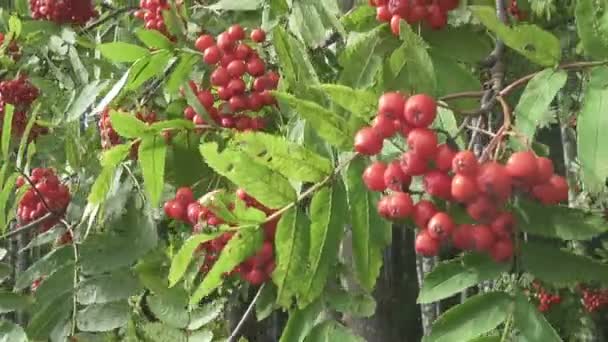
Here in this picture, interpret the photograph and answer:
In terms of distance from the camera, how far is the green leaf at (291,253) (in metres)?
1.23

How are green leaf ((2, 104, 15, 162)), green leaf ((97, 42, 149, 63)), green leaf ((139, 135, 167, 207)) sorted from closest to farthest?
green leaf ((139, 135, 167, 207)) → green leaf ((97, 42, 149, 63)) → green leaf ((2, 104, 15, 162))

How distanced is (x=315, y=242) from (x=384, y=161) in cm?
15

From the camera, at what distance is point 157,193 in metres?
1.53

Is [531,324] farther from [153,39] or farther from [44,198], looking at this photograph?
[44,198]

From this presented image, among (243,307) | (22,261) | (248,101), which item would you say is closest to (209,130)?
(248,101)

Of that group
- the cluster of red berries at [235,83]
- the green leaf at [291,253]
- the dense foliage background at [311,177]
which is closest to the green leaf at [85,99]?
the dense foliage background at [311,177]

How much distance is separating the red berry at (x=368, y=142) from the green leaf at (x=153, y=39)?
2.11ft

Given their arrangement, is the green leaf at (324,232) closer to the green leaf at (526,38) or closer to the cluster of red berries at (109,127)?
the green leaf at (526,38)

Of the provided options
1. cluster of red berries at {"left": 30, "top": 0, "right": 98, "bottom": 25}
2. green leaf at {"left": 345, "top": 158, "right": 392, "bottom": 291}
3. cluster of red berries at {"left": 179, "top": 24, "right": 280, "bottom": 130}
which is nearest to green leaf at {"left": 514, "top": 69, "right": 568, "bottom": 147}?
green leaf at {"left": 345, "top": 158, "right": 392, "bottom": 291}

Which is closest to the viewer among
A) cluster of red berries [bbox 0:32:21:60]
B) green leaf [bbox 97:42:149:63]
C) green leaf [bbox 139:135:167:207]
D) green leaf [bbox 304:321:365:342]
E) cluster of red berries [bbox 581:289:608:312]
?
green leaf [bbox 304:321:365:342]

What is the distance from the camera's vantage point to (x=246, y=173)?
3.89 feet

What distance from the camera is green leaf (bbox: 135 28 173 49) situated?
162cm

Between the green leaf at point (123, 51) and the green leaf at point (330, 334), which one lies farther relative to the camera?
the green leaf at point (123, 51)

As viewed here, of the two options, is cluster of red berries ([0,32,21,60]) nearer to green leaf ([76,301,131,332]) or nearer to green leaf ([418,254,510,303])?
green leaf ([76,301,131,332])
